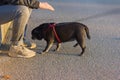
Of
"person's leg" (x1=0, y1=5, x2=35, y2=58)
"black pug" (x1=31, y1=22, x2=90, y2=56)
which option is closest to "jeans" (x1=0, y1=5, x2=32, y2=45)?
"person's leg" (x1=0, y1=5, x2=35, y2=58)

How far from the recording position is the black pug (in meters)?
4.39

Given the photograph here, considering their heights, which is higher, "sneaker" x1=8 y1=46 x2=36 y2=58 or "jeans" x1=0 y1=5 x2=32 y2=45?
"jeans" x1=0 y1=5 x2=32 y2=45

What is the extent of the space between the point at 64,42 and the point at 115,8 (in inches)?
108

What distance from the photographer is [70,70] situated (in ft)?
13.1

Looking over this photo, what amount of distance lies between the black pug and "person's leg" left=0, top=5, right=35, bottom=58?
0.94 feet

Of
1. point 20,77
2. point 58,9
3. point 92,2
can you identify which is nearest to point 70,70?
point 20,77

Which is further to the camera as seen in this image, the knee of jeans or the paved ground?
the knee of jeans

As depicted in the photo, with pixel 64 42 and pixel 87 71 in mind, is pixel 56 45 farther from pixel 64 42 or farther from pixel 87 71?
pixel 87 71

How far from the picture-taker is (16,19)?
13.7 feet

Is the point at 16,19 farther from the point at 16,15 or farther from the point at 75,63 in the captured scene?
the point at 75,63

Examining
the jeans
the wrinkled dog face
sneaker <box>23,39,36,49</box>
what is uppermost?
the jeans

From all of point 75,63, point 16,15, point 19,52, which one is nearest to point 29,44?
point 19,52

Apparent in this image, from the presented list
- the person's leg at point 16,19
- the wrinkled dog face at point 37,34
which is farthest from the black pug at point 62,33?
the person's leg at point 16,19

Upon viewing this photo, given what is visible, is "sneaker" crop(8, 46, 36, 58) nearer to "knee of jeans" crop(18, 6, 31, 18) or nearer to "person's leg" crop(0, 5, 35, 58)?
"person's leg" crop(0, 5, 35, 58)
